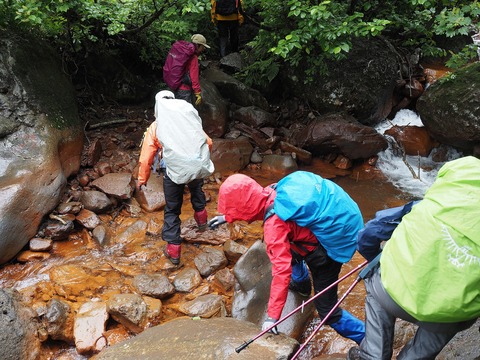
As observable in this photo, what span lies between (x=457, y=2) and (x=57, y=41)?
24.8 ft

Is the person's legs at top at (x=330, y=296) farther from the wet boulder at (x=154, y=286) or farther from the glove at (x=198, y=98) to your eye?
the glove at (x=198, y=98)

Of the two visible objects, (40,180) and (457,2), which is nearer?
(40,180)

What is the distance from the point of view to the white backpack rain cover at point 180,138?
4.43 metres

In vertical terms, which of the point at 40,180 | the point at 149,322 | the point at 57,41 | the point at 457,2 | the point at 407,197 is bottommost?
the point at 407,197

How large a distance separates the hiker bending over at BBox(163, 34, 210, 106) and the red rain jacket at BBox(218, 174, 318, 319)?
444 cm

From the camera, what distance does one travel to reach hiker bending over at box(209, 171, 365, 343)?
2973mm

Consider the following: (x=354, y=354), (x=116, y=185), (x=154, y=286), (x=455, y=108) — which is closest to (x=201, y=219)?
(x=154, y=286)

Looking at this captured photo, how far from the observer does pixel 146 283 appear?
187 inches

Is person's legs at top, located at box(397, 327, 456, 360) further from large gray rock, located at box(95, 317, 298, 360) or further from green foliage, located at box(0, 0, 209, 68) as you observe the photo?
green foliage, located at box(0, 0, 209, 68)

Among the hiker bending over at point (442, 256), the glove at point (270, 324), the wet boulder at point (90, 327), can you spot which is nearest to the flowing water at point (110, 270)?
the wet boulder at point (90, 327)

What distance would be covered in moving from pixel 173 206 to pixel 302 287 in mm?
1973

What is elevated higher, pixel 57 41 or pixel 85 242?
pixel 57 41

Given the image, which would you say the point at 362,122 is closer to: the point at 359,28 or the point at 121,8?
the point at 359,28

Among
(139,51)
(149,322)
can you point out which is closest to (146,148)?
(149,322)
